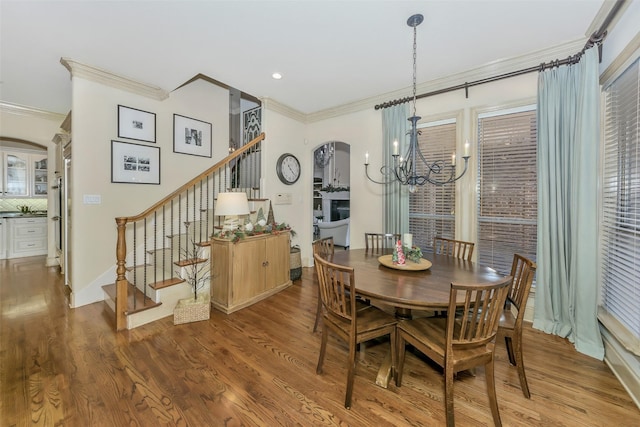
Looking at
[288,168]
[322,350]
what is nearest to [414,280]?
[322,350]

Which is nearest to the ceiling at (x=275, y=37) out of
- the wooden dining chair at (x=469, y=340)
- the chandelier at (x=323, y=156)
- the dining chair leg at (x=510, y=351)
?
the wooden dining chair at (x=469, y=340)

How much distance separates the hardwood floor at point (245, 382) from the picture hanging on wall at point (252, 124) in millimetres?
3249

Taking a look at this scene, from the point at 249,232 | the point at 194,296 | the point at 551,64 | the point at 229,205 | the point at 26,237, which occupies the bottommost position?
the point at 194,296

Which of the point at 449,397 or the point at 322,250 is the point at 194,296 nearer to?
the point at 322,250

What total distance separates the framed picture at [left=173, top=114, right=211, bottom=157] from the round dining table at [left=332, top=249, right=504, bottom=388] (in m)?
3.30

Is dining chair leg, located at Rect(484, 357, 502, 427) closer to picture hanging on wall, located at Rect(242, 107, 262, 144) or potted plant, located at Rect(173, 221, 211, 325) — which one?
potted plant, located at Rect(173, 221, 211, 325)

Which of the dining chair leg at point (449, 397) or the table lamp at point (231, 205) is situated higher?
the table lamp at point (231, 205)

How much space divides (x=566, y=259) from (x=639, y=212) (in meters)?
0.81

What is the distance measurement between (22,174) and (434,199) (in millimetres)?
8512

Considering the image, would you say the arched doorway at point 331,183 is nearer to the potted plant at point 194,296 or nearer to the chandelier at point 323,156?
the chandelier at point 323,156

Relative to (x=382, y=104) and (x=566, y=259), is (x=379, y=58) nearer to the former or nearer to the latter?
(x=382, y=104)

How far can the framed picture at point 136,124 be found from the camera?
3454 millimetres

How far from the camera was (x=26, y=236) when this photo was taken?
555cm

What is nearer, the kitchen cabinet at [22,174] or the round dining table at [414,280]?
the round dining table at [414,280]
